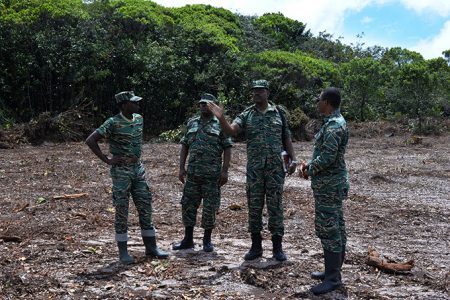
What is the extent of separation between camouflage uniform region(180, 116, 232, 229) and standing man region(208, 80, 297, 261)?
35 cm

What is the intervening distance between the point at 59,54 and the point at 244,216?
43.1ft

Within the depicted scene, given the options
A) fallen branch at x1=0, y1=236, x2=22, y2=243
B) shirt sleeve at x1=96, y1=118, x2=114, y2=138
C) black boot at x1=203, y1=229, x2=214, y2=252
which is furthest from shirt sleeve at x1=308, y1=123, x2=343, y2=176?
fallen branch at x1=0, y1=236, x2=22, y2=243

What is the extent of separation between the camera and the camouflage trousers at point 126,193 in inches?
204

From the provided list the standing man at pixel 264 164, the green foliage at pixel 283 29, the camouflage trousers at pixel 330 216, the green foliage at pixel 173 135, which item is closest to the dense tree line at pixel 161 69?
the green foliage at pixel 173 135

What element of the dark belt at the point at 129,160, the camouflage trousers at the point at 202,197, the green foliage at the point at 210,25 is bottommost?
the camouflage trousers at the point at 202,197

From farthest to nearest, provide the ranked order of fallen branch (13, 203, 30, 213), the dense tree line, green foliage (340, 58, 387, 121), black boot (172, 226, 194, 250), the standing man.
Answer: green foliage (340, 58, 387, 121)
the dense tree line
fallen branch (13, 203, 30, 213)
black boot (172, 226, 194, 250)
the standing man

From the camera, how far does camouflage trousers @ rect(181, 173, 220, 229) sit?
5.64 m

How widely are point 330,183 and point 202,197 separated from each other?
1648 millimetres

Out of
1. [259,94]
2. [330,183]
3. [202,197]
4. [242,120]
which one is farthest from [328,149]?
[202,197]

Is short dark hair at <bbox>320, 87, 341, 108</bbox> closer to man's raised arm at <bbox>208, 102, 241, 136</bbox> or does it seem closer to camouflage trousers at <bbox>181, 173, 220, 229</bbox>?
man's raised arm at <bbox>208, 102, 241, 136</bbox>

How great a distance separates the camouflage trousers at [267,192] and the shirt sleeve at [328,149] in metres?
0.76

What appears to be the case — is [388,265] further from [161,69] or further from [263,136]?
[161,69]

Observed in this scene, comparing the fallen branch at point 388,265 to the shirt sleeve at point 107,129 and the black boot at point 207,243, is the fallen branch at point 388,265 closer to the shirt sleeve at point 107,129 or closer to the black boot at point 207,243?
the black boot at point 207,243

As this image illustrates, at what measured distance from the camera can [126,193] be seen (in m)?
5.20
